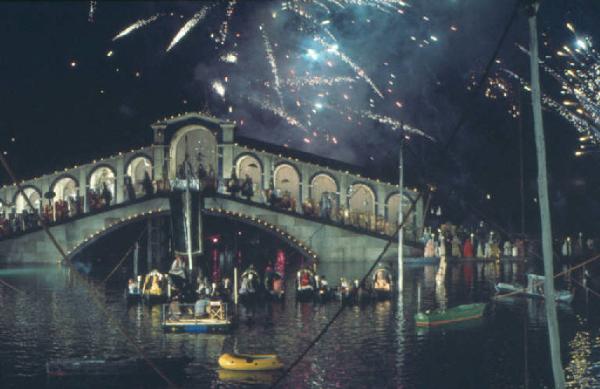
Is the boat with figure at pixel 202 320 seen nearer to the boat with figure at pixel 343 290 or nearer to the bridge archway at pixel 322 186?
the boat with figure at pixel 343 290

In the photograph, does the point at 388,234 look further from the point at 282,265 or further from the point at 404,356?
the point at 404,356

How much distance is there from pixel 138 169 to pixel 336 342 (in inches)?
1629

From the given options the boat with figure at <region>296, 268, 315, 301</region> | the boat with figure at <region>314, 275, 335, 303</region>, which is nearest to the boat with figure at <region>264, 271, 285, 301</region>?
the boat with figure at <region>296, 268, 315, 301</region>

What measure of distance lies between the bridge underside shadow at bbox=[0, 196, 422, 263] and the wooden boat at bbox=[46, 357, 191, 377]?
122ft

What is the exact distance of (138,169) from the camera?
7075 centimetres

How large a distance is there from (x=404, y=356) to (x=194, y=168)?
136ft

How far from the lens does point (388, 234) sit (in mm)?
65250

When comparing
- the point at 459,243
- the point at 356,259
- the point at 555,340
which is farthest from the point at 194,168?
the point at 555,340

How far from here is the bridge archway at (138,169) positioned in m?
69.1

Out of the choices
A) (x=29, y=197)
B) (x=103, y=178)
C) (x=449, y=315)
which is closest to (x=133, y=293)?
(x=449, y=315)

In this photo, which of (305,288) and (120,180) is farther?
(120,180)

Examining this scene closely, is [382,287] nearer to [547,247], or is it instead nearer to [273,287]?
[273,287]

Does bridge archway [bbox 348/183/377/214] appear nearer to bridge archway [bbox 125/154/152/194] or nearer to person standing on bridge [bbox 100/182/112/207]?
bridge archway [bbox 125/154/152/194]

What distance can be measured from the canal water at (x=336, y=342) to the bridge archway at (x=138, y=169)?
21948 mm
